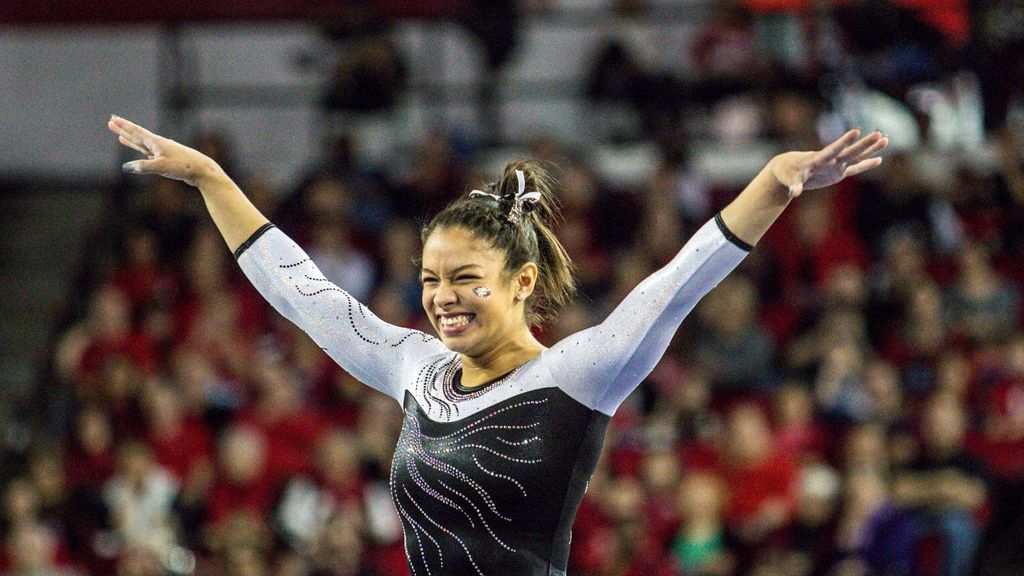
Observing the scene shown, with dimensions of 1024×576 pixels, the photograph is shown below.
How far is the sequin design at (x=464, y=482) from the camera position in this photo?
10.1 feet

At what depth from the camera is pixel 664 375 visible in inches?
310

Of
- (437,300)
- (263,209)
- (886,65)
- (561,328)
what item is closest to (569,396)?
(437,300)

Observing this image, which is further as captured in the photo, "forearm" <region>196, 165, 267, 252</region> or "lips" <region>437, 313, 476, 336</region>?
"forearm" <region>196, 165, 267, 252</region>

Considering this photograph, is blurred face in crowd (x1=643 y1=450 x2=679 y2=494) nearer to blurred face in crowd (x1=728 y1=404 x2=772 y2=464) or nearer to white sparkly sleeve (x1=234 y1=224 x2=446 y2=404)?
blurred face in crowd (x1=728 y1=404 x2=772 y2=464)

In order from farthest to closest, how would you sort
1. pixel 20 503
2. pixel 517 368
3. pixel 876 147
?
1. pixel 20 503
2. pixel 517 368
3. pixel 876 147

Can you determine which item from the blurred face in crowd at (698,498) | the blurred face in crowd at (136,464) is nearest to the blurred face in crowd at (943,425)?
the blurred face in crowd at (698,498)

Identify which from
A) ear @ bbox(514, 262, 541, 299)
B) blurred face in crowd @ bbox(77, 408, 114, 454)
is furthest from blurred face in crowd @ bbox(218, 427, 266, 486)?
ear @ bbox(514, 262, 541, 299)

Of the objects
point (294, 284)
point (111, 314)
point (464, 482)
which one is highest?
point (111, 314)

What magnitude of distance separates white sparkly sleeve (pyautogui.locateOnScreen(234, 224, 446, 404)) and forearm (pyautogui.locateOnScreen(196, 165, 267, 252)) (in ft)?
0.08

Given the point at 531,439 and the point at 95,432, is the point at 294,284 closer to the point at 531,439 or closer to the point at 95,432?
the point at 531,439

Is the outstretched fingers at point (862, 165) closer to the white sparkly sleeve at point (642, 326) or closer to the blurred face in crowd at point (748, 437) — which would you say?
the white sparkly sleeve at point (642, 326)

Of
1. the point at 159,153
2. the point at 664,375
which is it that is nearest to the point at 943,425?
the point at 664,375

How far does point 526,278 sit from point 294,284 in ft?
1.90

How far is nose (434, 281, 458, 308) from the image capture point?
310 centimetres
